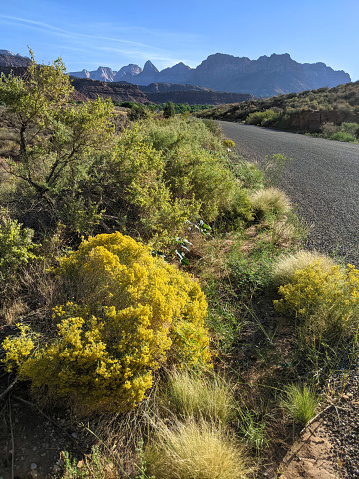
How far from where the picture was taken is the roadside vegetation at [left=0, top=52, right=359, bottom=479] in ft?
5.90

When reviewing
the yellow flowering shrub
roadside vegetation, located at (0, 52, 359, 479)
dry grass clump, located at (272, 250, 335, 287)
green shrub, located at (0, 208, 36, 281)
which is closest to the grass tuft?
roadside vegetation, located at (0, 52, 359, 479)

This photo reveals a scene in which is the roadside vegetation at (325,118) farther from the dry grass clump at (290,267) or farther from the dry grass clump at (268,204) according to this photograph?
the dry grass clump at (290,267)

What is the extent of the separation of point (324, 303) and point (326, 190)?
500cm

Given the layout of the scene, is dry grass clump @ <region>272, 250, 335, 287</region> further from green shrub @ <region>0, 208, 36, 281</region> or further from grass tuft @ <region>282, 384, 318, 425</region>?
green shrub @ <region>0, 208, 36, 281</region>

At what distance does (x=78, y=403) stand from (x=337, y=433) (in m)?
1.74

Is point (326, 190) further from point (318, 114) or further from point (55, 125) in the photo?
point (318, 114)

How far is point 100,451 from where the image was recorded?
1.83 meters

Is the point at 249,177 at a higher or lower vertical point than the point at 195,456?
higher

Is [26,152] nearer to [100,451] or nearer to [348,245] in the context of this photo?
[100,451]

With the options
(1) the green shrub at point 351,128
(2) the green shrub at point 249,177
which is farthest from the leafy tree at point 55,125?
(1) the green shrub at point 351,128

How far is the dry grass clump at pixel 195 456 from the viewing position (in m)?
1.59

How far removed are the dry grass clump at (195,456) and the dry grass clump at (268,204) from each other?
3967 millimetres

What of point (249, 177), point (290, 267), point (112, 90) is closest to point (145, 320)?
point (290, 267)

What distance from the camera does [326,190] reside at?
6715mm
